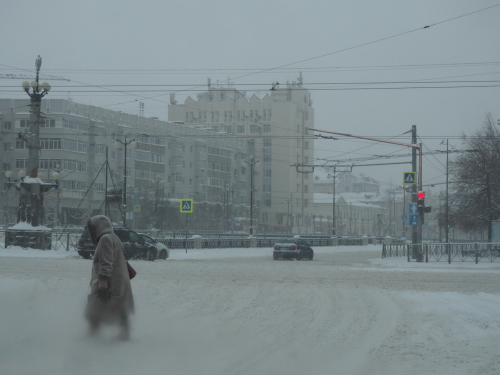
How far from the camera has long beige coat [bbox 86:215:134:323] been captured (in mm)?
8406

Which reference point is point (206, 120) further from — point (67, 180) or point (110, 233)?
point (110, 233)

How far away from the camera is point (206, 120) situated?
116 meters

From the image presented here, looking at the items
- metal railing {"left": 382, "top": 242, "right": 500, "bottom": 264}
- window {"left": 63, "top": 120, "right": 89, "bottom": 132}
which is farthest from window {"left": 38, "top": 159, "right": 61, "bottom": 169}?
metal railing {"left": 382, "top": 242, "right": 500, "bottom": 264}

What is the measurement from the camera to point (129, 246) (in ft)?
105

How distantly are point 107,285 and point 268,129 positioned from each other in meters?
103

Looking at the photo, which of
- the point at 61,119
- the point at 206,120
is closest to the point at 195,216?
the point at 61,119

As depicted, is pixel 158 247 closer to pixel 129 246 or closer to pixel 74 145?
pixel 129 246

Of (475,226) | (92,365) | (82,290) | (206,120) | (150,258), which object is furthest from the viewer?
(206,120)

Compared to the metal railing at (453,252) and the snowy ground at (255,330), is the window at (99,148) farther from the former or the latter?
the snowy ground at (255,330)

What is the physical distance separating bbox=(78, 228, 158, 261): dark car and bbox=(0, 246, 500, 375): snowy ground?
12197mm

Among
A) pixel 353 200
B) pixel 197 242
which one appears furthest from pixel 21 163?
pixel 353 200

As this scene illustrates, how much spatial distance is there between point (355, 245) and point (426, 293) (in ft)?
191

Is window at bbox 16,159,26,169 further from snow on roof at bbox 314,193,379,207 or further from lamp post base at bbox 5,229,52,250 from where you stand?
snow on roof at bbox 314,193,379,207

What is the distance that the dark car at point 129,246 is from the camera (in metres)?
31.4
